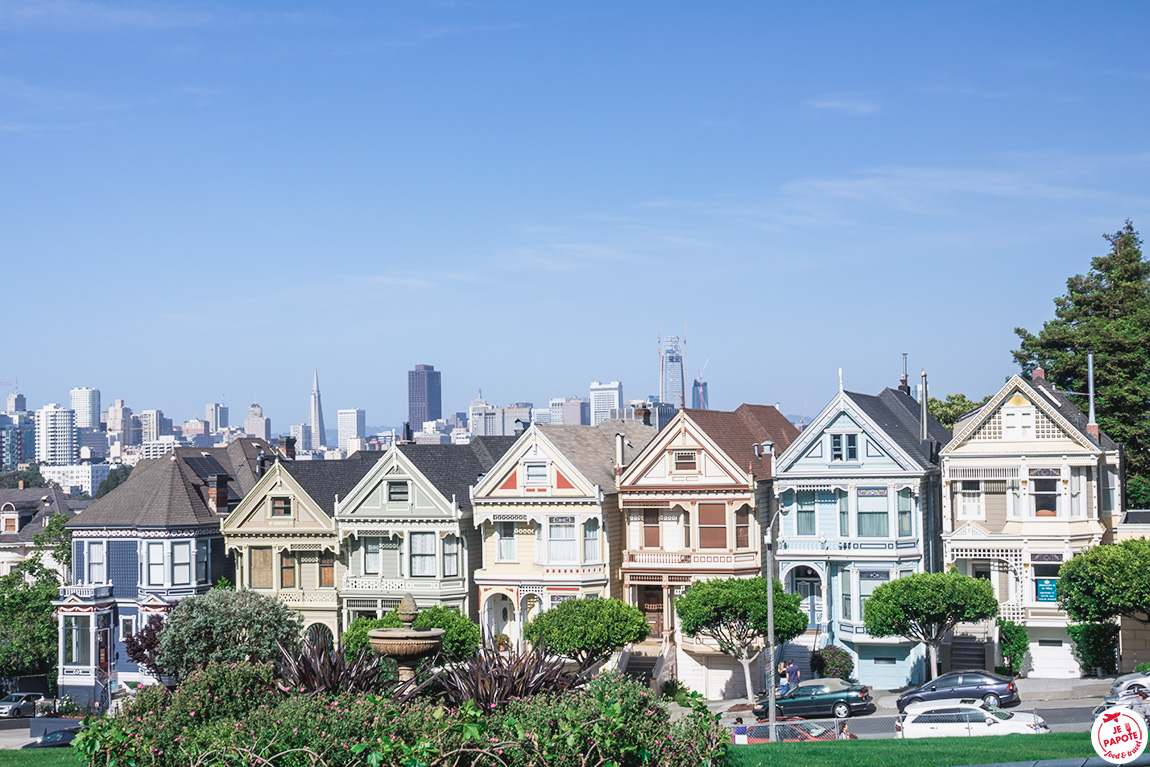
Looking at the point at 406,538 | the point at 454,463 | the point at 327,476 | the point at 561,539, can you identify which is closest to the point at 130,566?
the point at 327,476

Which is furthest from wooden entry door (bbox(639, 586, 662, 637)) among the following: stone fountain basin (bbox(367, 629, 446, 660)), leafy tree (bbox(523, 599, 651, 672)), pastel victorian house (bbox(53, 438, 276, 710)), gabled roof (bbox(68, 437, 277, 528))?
stone fountain basin (bbox(367, 629, 446, 660))

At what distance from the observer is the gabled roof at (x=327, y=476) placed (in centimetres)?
5788

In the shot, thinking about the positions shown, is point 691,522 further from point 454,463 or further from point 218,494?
point 218,494

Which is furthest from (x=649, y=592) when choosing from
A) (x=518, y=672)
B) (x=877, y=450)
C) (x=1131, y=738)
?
(x=1131, y=738)

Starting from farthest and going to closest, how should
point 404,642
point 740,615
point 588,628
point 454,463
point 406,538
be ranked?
point 454,463 < point 406,538 < point 588,628 < point 740,615 < point 404,642

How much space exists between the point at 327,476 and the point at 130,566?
10355 millimetres

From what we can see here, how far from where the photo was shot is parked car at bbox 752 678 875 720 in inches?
1715

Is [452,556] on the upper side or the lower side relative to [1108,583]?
upper

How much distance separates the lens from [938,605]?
45.4 meters

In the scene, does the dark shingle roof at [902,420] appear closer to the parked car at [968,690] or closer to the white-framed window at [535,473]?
the parked car at [968,690]

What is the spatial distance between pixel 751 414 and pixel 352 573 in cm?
1951

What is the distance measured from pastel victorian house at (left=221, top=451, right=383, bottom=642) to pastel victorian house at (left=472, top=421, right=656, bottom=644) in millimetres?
7176

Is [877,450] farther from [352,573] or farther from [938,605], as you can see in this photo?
[352,573]

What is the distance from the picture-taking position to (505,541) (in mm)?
54625
